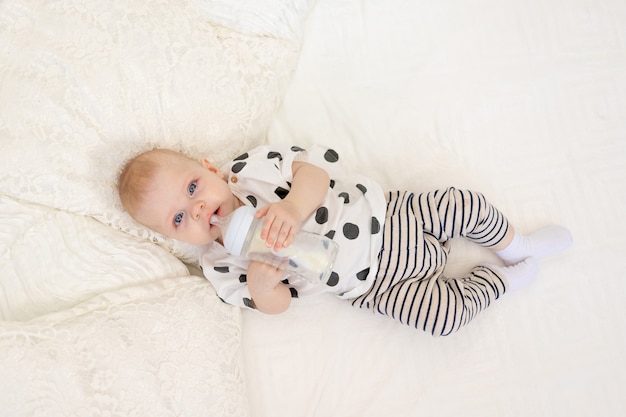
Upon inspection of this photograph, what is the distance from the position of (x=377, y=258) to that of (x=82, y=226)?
0.70 metres

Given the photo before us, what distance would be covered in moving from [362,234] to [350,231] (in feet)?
0.11

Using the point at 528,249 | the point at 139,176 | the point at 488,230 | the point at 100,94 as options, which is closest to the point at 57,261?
the point at 139,176

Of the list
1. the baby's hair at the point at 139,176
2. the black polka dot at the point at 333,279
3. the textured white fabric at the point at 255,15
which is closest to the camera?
the baby's hair at the point at 139,176

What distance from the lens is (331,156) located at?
132 cm

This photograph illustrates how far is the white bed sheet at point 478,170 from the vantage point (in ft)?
4.01

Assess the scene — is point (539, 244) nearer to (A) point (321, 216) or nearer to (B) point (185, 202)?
(A) point (321, 216)

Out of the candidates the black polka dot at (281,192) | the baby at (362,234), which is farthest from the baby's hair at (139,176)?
the black polka dot at (281,192)

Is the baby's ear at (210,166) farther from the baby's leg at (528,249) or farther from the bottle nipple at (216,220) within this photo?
the baby's leg at (528,249)

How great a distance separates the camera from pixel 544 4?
1.43 meters

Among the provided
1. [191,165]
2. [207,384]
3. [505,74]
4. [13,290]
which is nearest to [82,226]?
[13,290]

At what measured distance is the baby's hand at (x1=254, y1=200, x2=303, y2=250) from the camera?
3.37 ft

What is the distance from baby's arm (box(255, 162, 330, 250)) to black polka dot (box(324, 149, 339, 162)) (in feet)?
0.31

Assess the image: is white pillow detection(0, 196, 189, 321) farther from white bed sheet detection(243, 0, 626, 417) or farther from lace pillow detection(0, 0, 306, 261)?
white bed sheet detection(243, 0, 626, 417)

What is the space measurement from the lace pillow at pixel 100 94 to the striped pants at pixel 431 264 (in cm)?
50
